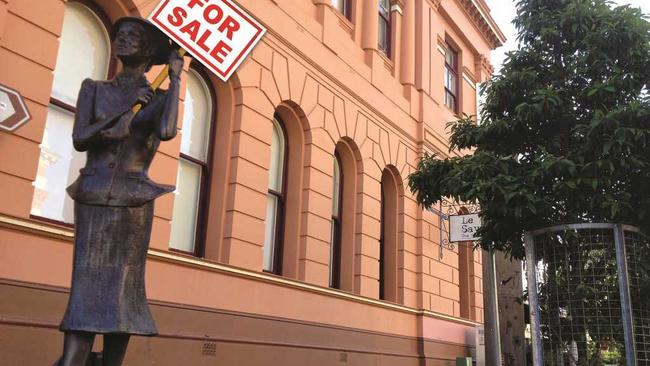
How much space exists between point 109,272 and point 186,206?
6.38m

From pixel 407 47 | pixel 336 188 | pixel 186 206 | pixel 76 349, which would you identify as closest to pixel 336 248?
pixel 336 188

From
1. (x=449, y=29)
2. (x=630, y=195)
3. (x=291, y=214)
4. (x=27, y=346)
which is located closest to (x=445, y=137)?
(x=449, y=29)

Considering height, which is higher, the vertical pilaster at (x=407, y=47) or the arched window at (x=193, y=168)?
the vertical pilaster at (x=407, y=47)

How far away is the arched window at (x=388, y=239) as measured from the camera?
1495 cm

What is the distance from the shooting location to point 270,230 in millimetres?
11570

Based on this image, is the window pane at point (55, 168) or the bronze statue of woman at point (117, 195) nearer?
the bronze statue of woman at point (117, 195)

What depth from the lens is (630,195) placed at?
7703 mm

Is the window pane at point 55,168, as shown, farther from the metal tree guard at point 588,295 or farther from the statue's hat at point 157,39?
the metal tree guard at point 588,295

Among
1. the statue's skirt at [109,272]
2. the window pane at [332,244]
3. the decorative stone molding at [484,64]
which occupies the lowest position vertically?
the statue's skirt at [109,272]

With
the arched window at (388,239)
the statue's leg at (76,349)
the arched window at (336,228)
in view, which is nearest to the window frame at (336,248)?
the arched window at (336,228)

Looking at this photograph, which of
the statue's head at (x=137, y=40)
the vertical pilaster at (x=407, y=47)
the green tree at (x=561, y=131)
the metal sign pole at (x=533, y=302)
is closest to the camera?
the statue's head at (x=137, y=40)

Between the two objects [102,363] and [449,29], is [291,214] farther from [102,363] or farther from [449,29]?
[449,29]

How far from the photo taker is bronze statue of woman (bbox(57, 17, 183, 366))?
362 centimetres

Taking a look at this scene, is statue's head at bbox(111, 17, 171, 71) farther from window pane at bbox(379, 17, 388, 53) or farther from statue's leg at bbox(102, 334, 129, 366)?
window pane at bbox(379, 17, 388, 53)
